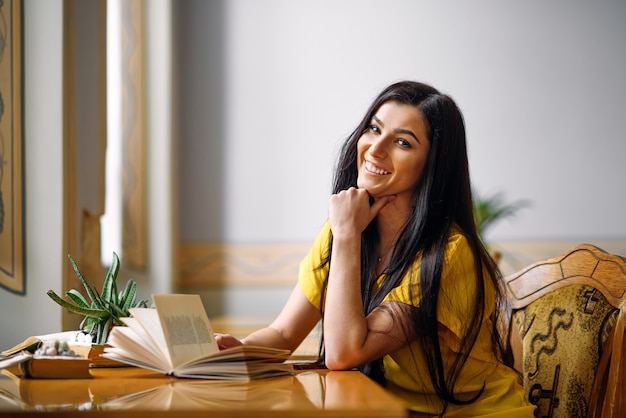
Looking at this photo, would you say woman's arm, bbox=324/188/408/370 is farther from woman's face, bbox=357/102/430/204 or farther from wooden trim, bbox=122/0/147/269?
wooden trim, bbox=122/0/147/269

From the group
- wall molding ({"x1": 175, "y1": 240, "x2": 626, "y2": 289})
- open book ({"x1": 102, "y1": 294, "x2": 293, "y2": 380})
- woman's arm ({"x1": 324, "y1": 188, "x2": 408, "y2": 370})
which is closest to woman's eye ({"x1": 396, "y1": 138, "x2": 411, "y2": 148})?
woman's arm ({"x1": 324, "y1": 188, "x2": 408, "y2": 370})

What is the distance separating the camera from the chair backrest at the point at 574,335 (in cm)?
174

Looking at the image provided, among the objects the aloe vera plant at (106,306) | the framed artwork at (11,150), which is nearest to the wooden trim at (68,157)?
the framed artwork at (11,150)

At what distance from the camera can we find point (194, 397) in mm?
1117

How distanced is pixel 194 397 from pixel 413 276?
2.21 ft

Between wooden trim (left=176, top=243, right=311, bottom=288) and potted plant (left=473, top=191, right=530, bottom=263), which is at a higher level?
potted plant (left=473, top=191, right=530, bottom=263)

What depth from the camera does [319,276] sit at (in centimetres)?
193

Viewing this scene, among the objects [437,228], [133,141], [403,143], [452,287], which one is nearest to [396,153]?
[403,143]

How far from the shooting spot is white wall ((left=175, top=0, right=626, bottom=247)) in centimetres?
547

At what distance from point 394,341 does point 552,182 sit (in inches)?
167

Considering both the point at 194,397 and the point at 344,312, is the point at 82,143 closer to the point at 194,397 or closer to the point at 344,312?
the point at 344,312

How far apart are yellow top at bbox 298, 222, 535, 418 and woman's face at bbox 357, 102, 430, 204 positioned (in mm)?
169

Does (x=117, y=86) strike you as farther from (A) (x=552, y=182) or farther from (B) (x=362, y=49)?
(A) (x=552, y=182)

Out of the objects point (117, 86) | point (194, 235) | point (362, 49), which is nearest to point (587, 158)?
point (362, 49)
